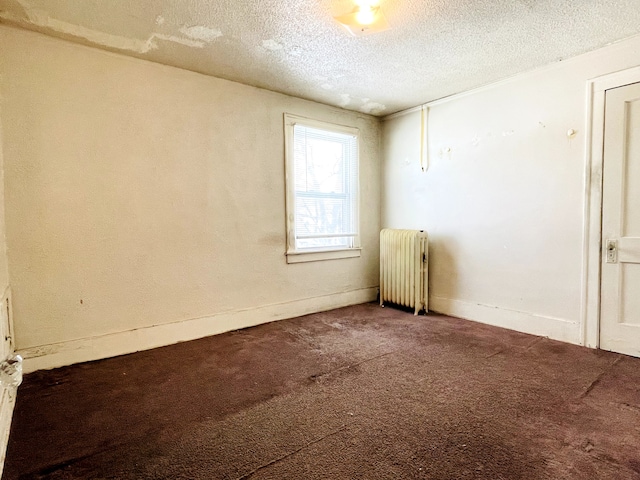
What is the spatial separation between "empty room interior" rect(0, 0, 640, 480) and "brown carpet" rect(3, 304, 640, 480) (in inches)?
0.6

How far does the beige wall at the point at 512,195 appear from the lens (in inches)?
118

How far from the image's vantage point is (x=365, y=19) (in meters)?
2.22

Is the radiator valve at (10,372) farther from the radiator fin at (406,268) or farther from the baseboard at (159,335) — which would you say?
the radiator fin at (406,268)

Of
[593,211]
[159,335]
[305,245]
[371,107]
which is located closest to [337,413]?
[159,335]

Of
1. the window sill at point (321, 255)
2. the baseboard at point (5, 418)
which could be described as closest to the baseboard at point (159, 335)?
the window sill at point (321, 255)

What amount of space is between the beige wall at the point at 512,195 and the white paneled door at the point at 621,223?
0.17m

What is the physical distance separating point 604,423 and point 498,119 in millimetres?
2791

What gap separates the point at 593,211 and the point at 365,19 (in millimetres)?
2443

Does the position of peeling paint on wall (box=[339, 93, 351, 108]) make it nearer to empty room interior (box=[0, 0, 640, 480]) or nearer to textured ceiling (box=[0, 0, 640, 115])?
empty room interior (box=[0, 0, 640, 480])

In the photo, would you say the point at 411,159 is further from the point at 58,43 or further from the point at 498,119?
the point at 58,43

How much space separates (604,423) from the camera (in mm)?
1829

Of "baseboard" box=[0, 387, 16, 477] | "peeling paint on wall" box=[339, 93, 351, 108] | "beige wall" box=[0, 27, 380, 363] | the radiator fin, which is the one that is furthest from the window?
"baseboard" box=[0, 387, 16, 477]

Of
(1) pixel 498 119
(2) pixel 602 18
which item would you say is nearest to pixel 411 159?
(1) pixel 498 119

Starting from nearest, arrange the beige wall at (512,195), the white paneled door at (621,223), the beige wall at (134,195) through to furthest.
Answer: the beige wall at (134,195)
the white paneled door at (621,223)
the beige wall at (512,195)
